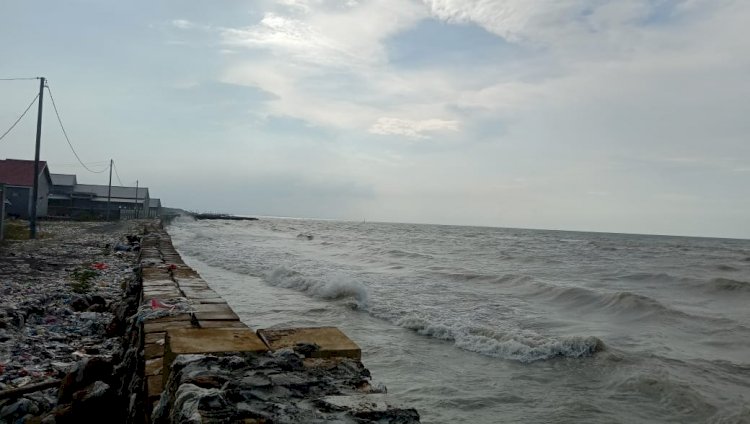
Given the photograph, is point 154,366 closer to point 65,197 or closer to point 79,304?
point 79,304

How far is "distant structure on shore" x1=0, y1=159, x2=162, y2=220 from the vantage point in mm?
37594

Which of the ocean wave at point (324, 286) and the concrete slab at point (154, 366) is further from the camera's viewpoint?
the ocean wave at point (324, 286)

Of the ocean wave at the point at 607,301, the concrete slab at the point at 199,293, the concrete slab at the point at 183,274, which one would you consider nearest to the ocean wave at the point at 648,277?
the ocean wave at the point at 607,301

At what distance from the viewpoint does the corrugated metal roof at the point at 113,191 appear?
57447mm

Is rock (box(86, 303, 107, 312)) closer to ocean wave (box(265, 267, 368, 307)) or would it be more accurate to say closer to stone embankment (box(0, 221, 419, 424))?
stone embankment (box(0, 221, 419, 424))

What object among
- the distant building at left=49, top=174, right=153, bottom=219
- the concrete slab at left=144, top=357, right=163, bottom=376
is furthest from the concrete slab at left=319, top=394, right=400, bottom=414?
the distant building at left=49, top=174, right=153, bottom=219

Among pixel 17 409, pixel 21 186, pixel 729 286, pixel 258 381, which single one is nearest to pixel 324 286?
pixel 17 409

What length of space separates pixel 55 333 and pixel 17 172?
39.8m

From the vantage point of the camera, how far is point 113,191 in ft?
216

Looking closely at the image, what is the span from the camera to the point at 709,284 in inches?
703

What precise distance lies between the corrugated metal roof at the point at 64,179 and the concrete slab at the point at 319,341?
61014 mm

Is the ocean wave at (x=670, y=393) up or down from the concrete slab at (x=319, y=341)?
down

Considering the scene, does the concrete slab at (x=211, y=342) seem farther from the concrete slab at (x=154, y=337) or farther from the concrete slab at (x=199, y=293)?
the concrete slab at (x=199, y=293)

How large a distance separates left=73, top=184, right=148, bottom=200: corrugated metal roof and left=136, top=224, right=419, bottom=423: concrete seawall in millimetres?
60803
